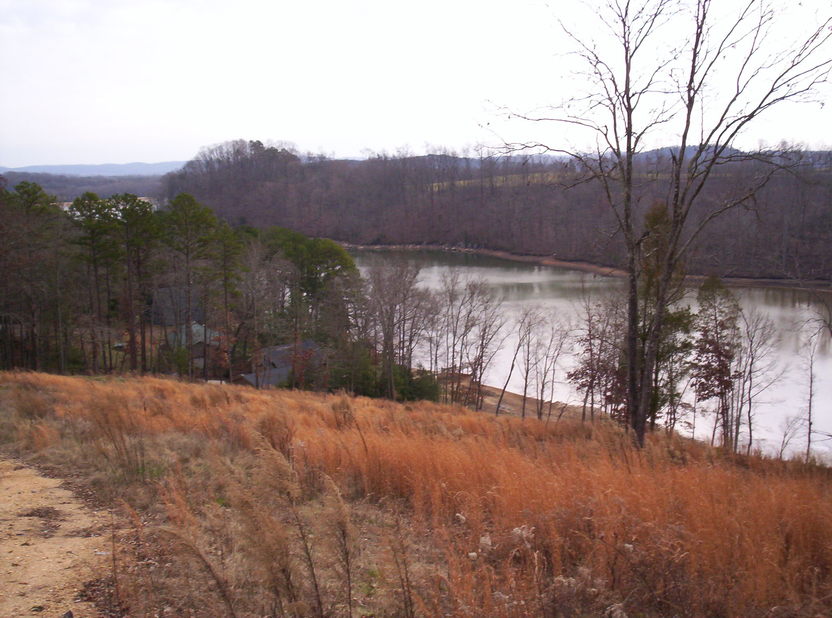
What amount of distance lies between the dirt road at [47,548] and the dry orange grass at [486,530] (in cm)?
49

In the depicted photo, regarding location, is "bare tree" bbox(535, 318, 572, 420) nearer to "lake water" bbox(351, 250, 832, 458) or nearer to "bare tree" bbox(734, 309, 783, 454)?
"lake water" bbox(351, 250, 832, 458)

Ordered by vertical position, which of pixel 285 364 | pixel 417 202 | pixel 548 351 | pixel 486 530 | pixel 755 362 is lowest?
pixel 285 364

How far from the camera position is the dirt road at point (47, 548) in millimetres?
2953

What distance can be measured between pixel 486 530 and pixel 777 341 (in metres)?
26.5

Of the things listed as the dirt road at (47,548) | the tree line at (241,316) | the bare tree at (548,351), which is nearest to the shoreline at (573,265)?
the bare tree at (548,351)

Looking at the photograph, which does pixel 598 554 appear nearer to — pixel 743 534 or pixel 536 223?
pixel 743 534

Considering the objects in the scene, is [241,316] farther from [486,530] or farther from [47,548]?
[486,530]

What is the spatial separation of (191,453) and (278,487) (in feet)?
9.18

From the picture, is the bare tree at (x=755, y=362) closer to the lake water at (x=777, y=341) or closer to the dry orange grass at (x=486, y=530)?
the lake water at (x=777, y=341)

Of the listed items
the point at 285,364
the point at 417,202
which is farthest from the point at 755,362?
the point at 417,202

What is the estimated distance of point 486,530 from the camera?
3598mm

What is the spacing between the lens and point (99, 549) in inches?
141

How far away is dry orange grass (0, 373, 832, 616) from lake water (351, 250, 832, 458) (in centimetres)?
799

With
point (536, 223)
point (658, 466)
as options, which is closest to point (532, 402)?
point (658, 466)
